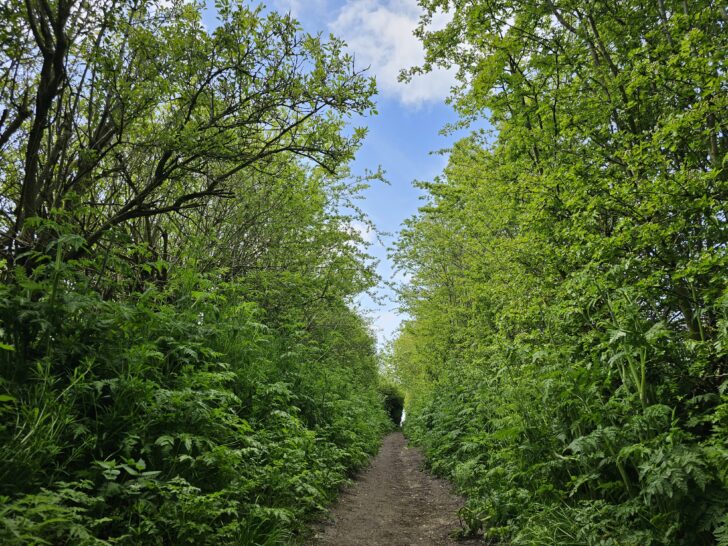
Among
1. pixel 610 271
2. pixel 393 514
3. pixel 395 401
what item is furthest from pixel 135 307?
pixel 395 401

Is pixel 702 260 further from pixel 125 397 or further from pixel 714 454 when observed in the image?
pixel 125 397

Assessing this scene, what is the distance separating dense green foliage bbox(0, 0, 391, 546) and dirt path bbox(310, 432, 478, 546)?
0.54 m

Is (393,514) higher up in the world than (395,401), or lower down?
higher up

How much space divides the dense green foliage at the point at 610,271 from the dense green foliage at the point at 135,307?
2.83 metres

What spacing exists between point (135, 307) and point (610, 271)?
5.03 meters

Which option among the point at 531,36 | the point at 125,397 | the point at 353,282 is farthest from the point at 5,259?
the point at 353,282

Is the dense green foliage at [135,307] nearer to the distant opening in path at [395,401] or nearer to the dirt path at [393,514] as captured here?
the dirt path at [393,514]

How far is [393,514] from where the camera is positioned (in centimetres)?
729

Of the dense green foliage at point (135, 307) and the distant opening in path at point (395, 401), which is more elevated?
the dense green foliage at point (135, 307)

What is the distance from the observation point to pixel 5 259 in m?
4.24

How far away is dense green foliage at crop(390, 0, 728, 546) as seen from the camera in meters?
3.66

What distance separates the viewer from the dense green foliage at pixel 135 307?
3.07 metres

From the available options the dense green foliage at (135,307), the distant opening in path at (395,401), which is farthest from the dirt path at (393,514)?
the distant opening in path at (395,401)

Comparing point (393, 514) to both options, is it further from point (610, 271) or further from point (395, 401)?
point (395, 401)
